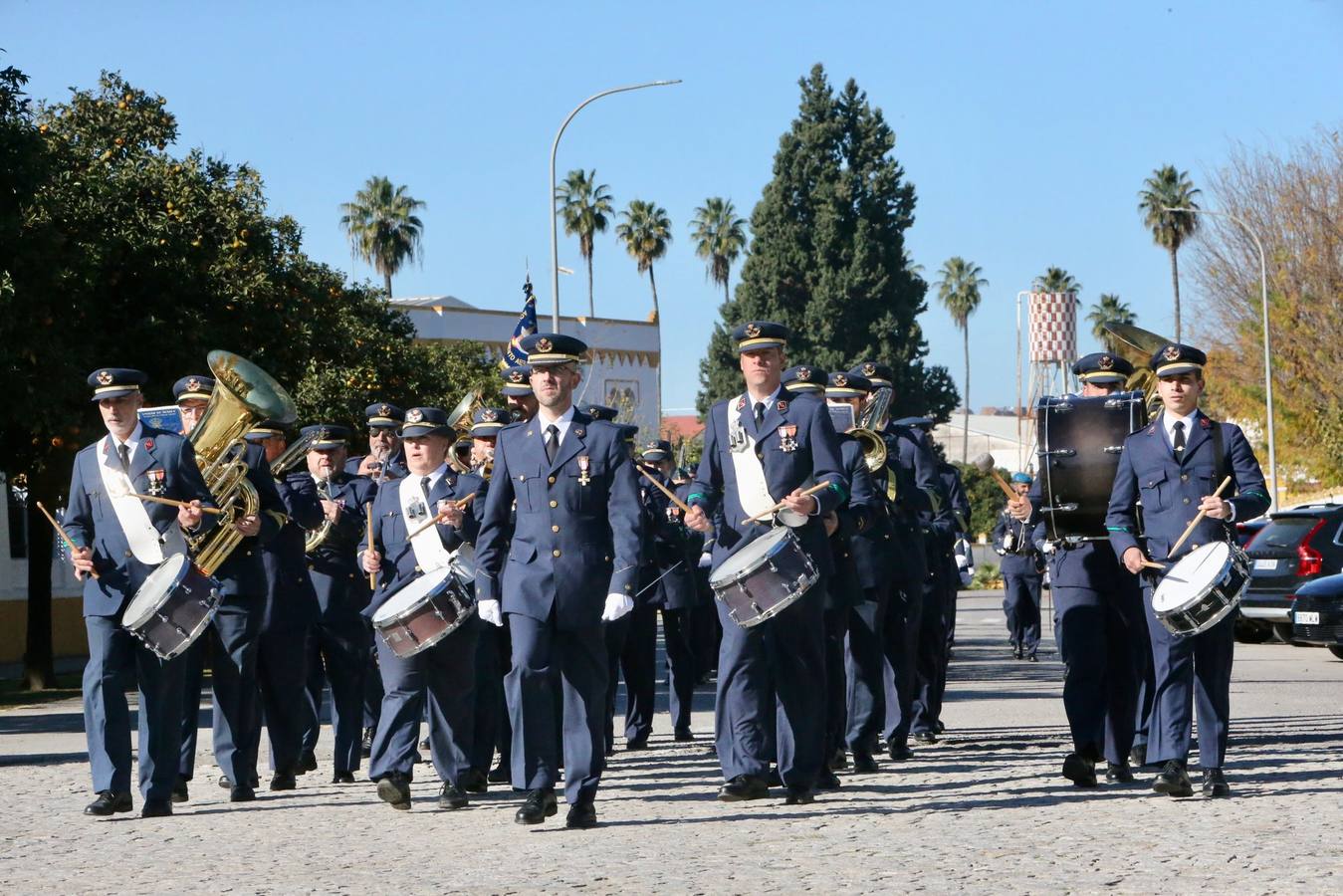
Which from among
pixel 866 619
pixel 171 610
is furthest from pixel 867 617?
pixel 171 610

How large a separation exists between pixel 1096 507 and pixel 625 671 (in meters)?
4.54

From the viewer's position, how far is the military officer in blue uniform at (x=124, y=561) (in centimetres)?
1002

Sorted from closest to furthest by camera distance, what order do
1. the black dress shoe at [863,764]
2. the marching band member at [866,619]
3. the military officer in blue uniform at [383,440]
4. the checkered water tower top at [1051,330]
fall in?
the black dress shoe at [863,764] < the marching band member at [866,619] < the military officer in blue uniform at [383,440] < the checkered water tower top at [1051,330]

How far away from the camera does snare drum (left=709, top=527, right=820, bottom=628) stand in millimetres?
9453

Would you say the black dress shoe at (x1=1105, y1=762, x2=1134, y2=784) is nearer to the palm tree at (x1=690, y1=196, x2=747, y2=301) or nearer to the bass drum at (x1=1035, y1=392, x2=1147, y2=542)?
the bass drum at (x1=1035, y1=392, x2=1147, y2=542)

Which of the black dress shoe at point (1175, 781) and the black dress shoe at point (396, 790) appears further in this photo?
the black dress shoe at point (396, 790)

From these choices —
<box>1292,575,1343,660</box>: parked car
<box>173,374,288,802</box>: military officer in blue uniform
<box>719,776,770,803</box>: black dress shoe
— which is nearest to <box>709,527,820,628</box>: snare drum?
<box>719,776,770,803</box>: black dress shoe

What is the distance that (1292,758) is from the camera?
11508 millimetres

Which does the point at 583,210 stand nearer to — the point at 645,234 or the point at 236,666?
the point at 645,234

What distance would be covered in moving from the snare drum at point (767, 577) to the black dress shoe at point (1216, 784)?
84.5 inches

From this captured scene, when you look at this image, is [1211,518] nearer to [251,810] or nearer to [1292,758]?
[1292,758]

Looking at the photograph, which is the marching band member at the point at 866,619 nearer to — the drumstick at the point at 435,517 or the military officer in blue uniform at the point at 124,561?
the drumstick at the point at 435,517

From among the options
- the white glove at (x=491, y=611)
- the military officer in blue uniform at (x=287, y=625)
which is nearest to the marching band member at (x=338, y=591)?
the military officer in blue uniform at (x=287, y=625)

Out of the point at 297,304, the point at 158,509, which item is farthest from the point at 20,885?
the point at 297,304
